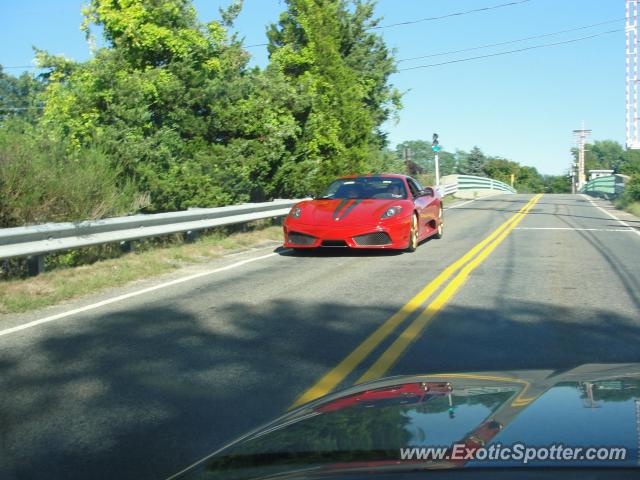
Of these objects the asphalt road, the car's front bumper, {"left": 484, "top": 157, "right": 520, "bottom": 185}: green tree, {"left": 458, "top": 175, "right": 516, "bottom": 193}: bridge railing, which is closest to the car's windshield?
the car's front bumper

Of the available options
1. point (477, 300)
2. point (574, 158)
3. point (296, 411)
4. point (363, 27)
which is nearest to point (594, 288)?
point (477, 300)

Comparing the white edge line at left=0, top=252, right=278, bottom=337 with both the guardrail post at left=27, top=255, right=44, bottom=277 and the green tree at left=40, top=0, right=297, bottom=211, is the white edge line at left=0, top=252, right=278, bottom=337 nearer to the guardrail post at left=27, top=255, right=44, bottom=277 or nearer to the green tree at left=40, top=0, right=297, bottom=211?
the guardrail post at left=27, top=255, right=44, bottom=277

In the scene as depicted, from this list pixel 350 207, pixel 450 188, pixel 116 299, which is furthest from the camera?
pixel 450 188

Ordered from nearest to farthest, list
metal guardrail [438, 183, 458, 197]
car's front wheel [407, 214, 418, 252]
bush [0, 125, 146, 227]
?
bush [0, 125, 146, 227], car's front wheel [407, 214, 418, 252], metal guardrail [438, 183, 458, 197]

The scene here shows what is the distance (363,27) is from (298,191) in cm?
1459

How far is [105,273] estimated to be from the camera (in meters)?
10.3

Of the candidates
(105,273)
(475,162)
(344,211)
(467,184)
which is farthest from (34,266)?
(475,162)

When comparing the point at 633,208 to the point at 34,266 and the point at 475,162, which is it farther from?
the point at 475,162

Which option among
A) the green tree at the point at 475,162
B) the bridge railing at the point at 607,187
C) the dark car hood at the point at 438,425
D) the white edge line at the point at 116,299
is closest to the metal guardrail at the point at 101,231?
the white edge line at the point at 116,299

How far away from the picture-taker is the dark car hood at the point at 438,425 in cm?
197

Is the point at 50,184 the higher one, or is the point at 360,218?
the point at 50,184

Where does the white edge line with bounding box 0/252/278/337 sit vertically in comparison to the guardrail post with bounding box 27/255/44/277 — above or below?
below

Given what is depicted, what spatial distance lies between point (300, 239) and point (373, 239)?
1187mm

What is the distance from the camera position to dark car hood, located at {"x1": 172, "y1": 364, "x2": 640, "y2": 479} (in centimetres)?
197
